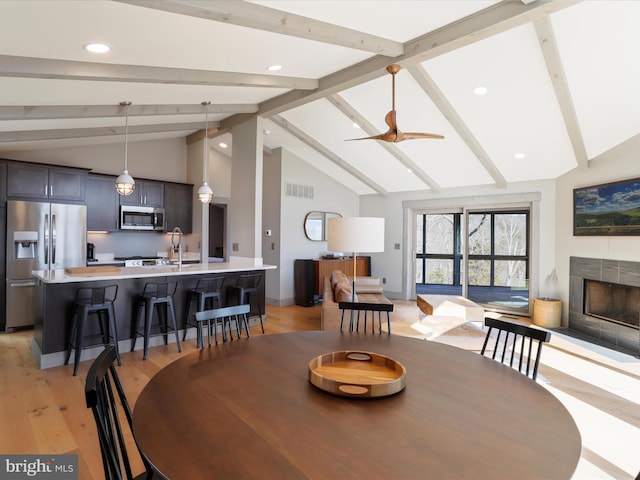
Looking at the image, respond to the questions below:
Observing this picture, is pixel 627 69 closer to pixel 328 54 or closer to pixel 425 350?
pixel 328 54

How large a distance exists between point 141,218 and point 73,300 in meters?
3.10

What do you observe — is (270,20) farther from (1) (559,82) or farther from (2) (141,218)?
(2) (141,218)

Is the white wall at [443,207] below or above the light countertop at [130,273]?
above

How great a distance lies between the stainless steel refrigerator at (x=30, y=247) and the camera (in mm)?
4809

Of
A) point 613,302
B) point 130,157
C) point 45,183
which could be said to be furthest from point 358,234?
point 130,157

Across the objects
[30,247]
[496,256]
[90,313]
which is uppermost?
[30,247]

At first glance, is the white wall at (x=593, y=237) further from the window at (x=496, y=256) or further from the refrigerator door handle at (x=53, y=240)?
the refrigerator door handle at (x=53, y=240)

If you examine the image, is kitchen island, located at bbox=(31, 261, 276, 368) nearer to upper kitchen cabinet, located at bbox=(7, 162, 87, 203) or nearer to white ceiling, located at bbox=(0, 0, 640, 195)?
upper kitchen cabinet, located at bbox=(7, 162, 87, 203)

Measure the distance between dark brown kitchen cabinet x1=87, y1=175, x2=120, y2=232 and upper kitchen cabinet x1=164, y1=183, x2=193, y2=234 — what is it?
91 cm

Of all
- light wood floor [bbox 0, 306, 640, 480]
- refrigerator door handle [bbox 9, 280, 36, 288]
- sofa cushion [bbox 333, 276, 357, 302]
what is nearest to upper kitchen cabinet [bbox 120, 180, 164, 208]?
refrigerator door handle [bbox 9, 280, 36, 288]

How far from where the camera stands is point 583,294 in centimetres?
544

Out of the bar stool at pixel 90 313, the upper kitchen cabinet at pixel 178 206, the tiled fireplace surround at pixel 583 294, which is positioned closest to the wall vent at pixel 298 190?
the upper kitchen cabinet at pixel 178 206

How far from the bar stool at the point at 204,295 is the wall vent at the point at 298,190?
113 inches

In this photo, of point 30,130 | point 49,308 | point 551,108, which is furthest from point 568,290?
point 30,130
